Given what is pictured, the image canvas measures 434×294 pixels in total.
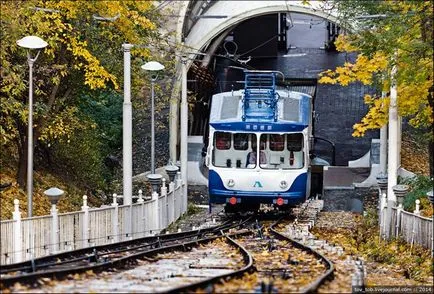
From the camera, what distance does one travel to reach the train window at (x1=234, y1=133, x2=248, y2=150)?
2986 cm

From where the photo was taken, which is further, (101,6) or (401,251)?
(101,6)

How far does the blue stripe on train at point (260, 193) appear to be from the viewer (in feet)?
97.4

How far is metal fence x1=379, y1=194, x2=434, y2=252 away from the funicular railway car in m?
2.83

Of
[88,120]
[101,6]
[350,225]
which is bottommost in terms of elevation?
[350,225]

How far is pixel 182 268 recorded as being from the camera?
17203 millimetres

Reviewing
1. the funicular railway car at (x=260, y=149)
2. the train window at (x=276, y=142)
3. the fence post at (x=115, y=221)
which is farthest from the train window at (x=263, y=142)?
the fence post at (x=115, y=221)

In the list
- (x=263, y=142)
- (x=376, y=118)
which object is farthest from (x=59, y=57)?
(x=376, y=118)

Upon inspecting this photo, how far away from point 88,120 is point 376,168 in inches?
746

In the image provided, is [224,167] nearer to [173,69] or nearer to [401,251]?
[401,251]

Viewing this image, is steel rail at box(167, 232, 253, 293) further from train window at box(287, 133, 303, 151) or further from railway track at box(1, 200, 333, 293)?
train window at box(287, 133, 303, 151)

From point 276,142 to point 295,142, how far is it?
0.57 metres

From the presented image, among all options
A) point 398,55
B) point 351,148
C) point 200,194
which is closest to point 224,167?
point 398,55

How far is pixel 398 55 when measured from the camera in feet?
82.6

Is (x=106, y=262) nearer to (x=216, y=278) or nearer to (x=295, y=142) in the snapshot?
(x=216, y=278)
